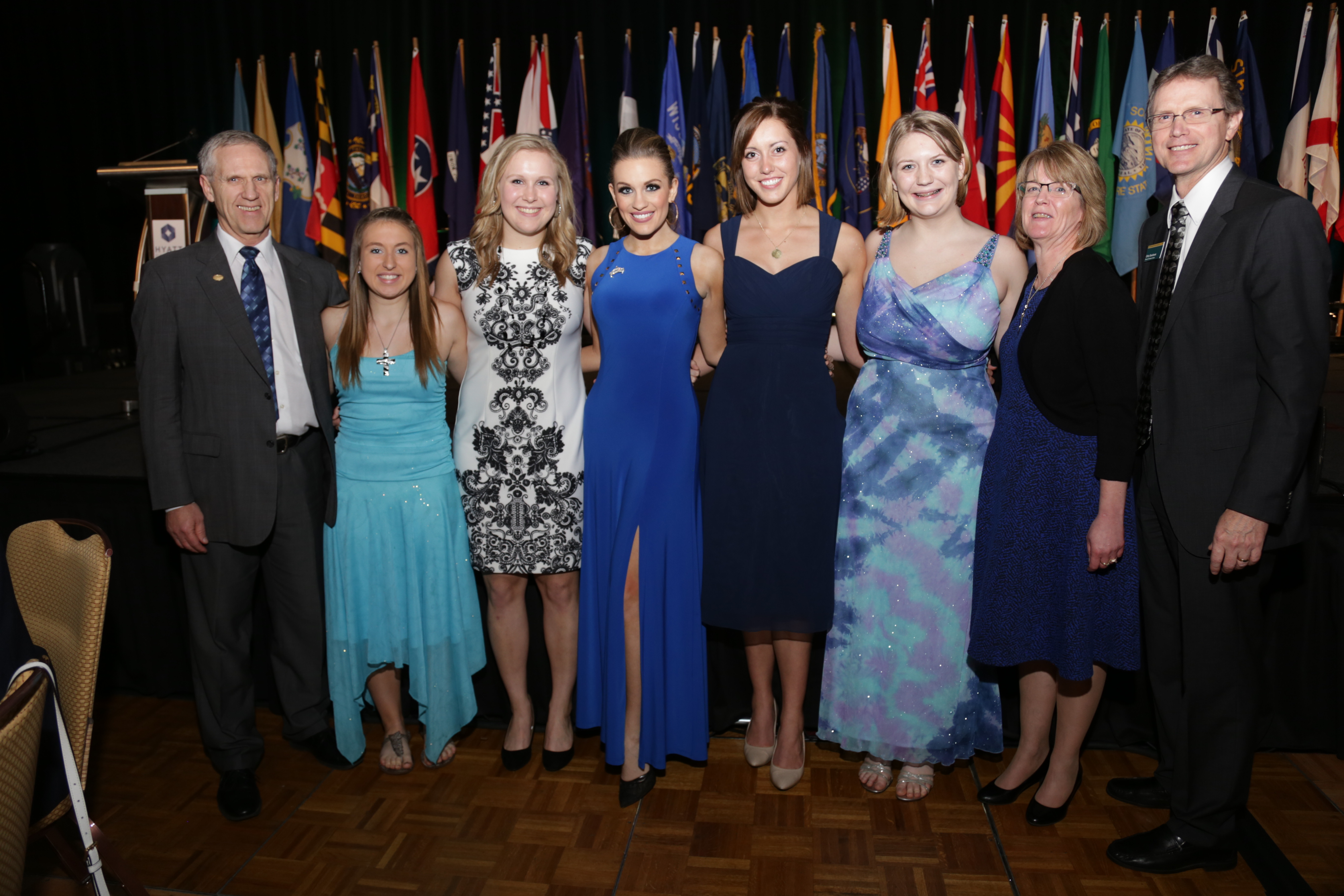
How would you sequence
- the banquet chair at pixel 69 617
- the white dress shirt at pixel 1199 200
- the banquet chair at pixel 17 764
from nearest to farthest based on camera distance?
1. the banquet chair at pixel 17 764
2. the banquet chair at pixel 69 617
3. the white dress shirt at pixel 1199 200

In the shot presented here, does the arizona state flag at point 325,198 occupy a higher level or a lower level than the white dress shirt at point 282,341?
higher

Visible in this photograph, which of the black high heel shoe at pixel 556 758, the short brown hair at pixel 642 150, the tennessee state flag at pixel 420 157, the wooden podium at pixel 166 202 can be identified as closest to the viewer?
the short brown hair at pixel 642 150

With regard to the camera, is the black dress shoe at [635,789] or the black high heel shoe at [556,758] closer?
the black dress shoe at [635,789]

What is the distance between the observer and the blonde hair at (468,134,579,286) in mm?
2311

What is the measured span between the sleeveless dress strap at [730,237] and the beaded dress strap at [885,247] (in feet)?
1.20

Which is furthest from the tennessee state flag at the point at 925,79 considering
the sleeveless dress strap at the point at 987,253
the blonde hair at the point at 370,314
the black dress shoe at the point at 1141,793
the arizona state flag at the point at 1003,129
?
the black dress shoe at the point at 1141,793

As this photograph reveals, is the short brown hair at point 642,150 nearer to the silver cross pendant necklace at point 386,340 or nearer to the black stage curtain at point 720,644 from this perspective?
the silver cross pendant necklace at point 386,340

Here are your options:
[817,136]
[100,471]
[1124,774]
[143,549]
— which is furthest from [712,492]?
[817,136]

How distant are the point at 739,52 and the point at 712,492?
4.98 meters

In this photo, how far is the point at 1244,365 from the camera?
6.05 ft

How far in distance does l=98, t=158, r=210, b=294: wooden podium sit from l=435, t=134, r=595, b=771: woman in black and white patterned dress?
2.87 m

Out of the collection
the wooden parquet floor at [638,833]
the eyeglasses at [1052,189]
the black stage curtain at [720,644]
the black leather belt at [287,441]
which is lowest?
the wooden parquet floor at [638,833]

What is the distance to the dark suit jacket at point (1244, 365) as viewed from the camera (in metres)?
1.76

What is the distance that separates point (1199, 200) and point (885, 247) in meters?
0.70
